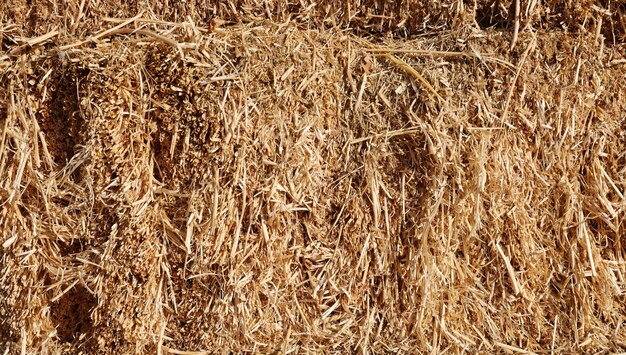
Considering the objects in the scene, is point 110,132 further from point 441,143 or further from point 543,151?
point 543,151

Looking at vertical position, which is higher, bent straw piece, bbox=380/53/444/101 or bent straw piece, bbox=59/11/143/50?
bent straw piece, bbox=59/11/143/50

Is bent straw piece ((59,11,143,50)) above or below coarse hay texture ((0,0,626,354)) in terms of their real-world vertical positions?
above

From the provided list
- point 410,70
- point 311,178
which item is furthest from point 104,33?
point 410,70

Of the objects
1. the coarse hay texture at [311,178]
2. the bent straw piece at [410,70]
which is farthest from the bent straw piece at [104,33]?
the bent straw piece at [410,70]

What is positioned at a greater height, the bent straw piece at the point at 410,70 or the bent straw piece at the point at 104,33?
the bent straw piece at the point at 104,33

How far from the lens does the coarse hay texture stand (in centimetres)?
193

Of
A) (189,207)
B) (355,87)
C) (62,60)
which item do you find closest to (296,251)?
(189,207)

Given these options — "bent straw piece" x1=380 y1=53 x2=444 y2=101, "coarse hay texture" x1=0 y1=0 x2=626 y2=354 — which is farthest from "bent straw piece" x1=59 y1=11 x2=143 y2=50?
"bent straw piece" x1=380 y1=53 x2=444 y2=101

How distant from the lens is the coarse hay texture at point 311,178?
6.32ft

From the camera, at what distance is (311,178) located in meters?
1.99

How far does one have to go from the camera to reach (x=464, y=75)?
6.73 feet

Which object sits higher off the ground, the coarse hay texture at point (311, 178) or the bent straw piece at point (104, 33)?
the bent straw piece at point (104, 33)

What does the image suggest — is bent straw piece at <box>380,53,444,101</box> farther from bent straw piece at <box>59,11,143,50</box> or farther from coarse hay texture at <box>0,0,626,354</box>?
bent straw piece at <box>59,11,143,50</box>

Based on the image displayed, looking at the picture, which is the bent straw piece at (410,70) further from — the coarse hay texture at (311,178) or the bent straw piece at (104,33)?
the bent straw piece at (104,33)
